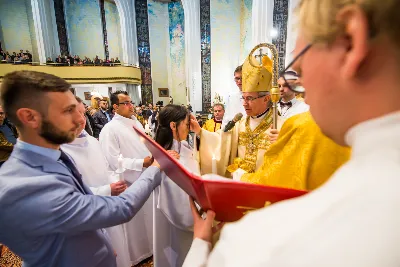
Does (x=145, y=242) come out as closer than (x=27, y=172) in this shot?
No

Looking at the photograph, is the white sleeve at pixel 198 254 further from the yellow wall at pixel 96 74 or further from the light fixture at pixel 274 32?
the yellow wall at pixel 96 74

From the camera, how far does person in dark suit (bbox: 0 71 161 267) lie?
93 cm

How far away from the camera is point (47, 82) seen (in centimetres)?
112

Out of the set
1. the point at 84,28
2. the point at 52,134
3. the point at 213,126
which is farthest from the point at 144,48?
the point at 52,134

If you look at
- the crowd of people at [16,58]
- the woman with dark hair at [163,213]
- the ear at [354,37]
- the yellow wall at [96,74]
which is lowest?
the woman with dark hair at [163,213]

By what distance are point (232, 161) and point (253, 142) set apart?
311 millimetres

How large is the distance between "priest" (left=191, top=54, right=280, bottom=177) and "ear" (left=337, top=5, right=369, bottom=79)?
1.62 meters

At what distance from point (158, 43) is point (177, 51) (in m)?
1.61

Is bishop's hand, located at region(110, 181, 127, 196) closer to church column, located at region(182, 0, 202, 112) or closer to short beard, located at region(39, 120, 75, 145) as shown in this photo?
short beard, located at region(39, 120, 75, 145)

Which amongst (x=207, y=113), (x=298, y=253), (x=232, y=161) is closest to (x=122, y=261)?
(x=232, y=161)

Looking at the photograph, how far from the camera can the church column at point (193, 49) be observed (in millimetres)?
13727

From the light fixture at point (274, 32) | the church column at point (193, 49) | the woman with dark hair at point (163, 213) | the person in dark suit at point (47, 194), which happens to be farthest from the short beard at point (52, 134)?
the church column at point (193, 49)

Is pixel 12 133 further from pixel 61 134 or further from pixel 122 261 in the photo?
pixel 61 134

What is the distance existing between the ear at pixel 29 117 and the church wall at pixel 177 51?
16.5 meters
